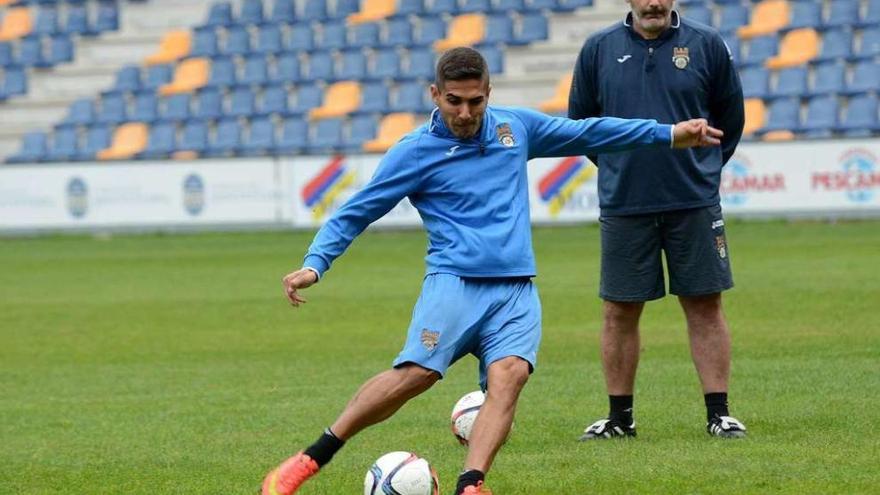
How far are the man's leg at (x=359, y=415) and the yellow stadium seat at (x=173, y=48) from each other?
2805 cm

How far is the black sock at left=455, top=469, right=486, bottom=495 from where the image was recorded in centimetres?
612

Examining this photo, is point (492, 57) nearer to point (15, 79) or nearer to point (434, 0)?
point (434, 0)

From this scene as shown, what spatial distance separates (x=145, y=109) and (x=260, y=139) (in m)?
3.53

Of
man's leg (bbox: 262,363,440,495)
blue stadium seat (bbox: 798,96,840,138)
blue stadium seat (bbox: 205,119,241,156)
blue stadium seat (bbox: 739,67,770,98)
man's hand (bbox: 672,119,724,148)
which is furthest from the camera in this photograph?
blue stadium seat (bbox: 205,119,241,156)

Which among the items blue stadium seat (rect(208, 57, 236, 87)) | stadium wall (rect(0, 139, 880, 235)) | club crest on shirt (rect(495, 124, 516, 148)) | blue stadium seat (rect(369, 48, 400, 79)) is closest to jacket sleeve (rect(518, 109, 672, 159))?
club crest on shirt (rect(495, 124, 516, 148))

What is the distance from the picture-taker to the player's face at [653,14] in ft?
25.9

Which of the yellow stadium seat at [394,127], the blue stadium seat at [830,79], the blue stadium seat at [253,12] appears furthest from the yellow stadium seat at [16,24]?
the blue stadium seat at [830,79]

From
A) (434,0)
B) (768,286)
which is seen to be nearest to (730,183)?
(768,286)

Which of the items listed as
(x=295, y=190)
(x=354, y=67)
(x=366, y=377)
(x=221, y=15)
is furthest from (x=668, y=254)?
(x=221, y=15)

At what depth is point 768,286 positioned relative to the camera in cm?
1587

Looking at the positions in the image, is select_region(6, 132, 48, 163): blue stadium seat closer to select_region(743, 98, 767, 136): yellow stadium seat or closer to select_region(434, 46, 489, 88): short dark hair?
Answer: select_region(743, 98, 767, 136): yellow stadium seat

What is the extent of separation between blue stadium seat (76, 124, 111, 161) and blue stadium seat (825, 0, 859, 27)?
13.5m

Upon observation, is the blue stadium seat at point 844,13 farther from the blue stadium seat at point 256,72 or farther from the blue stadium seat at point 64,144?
the blue stadium seat at point 64,144

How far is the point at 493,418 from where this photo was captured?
6254 mm
